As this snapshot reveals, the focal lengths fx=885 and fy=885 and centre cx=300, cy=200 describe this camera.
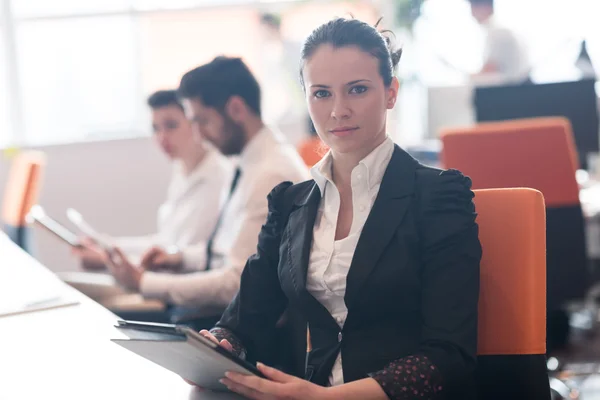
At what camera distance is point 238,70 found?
2.53 metres

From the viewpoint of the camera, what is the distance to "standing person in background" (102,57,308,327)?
2.39m

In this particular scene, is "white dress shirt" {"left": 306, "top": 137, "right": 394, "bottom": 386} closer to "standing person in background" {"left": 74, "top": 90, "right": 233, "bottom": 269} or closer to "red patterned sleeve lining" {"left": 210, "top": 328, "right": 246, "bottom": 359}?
→ "red patterned sleeve lining" {"left": 210, "top": 328, "right": 246, "bottom": 359}

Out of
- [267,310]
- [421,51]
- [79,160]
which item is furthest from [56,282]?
[421,51]

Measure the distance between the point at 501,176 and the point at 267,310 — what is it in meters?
A: 1.48

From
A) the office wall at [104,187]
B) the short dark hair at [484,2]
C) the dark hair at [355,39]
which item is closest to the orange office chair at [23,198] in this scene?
the office wall at [104,187]

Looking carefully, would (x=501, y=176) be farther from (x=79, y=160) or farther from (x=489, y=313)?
(x=79, y=160)

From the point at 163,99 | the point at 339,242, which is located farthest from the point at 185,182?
the point at 339,242

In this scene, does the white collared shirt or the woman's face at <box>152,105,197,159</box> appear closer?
the woman's face at <box>152,105,197,159</box>

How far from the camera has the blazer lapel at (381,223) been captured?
1.44 metres

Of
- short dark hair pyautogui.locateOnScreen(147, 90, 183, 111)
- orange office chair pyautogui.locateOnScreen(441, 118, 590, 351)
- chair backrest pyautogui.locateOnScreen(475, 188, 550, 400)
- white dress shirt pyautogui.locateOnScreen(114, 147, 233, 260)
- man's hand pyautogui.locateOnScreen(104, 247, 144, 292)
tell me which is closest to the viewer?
chair backrest pyautogui.locateOnScreen(475, 188, 550, 400)

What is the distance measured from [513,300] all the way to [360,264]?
26 centimetres

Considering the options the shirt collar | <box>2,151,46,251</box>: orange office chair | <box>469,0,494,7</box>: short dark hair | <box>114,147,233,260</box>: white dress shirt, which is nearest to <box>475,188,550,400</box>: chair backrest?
the shirt collar

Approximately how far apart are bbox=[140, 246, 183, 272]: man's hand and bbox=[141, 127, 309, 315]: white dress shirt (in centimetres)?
30

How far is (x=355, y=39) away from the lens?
1538 mm
